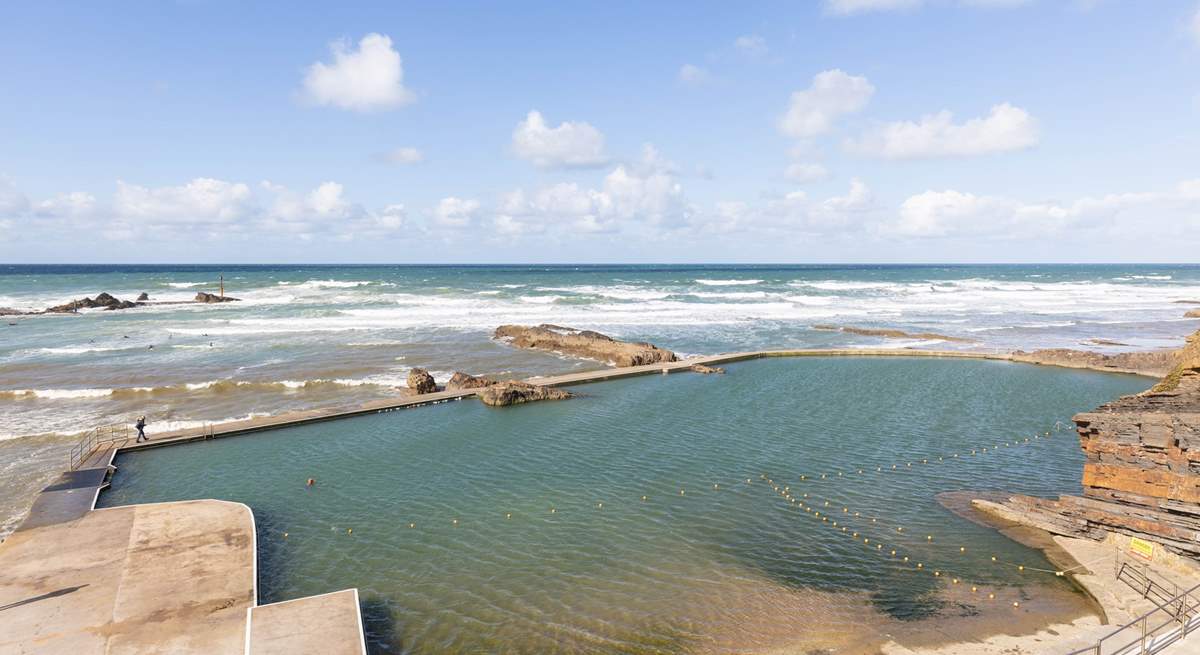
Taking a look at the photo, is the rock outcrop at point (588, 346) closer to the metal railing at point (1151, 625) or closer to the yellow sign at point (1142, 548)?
the yellow sign at point (1142, 548)

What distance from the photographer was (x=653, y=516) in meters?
16.3

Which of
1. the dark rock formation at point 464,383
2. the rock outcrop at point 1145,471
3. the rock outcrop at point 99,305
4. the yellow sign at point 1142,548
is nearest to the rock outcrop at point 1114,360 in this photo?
the rock outcrop at point 1145,471

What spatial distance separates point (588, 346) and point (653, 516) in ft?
82.8

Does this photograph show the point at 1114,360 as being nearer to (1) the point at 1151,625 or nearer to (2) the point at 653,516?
(1) the point at 1151,625

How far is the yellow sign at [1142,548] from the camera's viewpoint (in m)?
12.5

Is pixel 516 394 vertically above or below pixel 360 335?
below

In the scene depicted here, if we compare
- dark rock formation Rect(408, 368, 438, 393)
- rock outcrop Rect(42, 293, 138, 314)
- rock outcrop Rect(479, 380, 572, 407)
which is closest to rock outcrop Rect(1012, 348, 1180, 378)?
rock outcrop Rect(479, 380, 572, 407)

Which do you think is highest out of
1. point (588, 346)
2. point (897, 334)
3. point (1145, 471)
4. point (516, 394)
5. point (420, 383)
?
point (1145, 471)

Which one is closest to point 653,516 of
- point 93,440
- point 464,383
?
point 464,383

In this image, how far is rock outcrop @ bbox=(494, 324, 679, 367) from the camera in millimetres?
37812

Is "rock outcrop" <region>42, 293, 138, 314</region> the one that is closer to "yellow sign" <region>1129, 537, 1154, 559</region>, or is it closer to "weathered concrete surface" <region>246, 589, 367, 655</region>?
"weathered concrete surface" <region>246, 589, 367, 655</region>

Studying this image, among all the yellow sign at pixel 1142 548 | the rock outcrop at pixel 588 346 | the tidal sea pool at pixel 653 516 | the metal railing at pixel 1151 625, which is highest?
the rock outcrop at pixel 588 346

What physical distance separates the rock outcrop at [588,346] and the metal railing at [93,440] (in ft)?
77.7

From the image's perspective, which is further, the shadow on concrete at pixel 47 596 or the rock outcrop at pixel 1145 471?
the rock outcrop at pixel 1145 471
